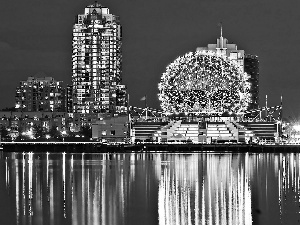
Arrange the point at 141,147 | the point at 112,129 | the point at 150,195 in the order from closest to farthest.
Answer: the point at 150,195 < the point at 141,147 < the point at 112,129

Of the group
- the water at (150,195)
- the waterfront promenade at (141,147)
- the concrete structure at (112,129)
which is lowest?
the water at (150,195)

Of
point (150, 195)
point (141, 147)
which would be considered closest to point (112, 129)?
point (141, 147)

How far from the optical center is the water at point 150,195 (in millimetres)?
49906

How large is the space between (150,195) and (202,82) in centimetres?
8421

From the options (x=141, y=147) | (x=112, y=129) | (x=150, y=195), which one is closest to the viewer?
(x=150, y=195)

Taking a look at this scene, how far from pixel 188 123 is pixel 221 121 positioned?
5116mm

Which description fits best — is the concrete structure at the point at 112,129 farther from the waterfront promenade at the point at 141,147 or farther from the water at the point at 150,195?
the water at the point at 150,195

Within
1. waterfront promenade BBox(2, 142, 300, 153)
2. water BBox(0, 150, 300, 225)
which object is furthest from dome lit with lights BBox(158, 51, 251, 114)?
water BBox(0, 150, 300, 225)

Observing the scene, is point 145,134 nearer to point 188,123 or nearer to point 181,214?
point 188,123

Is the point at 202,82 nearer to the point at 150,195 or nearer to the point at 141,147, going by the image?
the point at 141,147

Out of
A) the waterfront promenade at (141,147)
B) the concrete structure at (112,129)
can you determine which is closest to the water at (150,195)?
the waterfront promenade at (141,147)

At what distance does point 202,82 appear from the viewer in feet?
474

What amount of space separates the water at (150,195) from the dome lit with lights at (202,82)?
56524 millimetres

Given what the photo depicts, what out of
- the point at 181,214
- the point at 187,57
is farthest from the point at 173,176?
the point at 187,57
